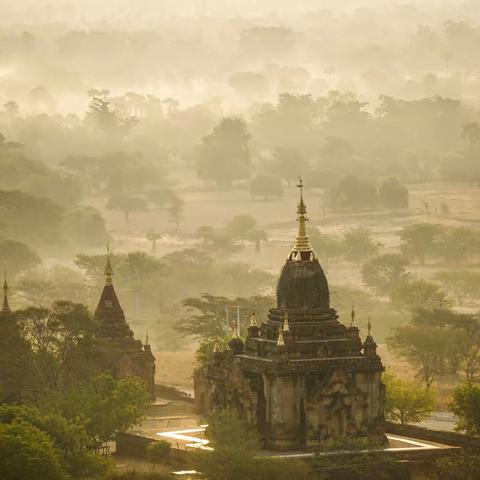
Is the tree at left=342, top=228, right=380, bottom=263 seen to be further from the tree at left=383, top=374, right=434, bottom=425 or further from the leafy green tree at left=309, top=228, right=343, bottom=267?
the tree at left=383, top=374, right=434, bottom=425

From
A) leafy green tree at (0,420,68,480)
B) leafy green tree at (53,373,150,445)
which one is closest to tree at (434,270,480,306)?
leafy green tree at (53,373,150,445)

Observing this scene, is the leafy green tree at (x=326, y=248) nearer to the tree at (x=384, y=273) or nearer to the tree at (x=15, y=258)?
the tree at (x=384, y=273)

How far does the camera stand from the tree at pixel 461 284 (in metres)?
147

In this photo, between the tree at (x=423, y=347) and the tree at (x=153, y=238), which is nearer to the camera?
the tree at (x=423, y=347)

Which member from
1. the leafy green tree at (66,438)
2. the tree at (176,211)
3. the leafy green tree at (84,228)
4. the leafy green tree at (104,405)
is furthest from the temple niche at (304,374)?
the tree at (176,211)

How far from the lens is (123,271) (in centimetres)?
14638

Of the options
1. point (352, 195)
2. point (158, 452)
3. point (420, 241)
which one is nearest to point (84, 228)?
point (420, 241)

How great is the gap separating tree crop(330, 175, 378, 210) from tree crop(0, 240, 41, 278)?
4734 centimetres

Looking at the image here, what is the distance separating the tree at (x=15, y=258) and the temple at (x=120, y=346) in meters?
55.9

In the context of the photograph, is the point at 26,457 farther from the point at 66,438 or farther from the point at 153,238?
the point at 153,238

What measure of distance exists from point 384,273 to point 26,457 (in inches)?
3492

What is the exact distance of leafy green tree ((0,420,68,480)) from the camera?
62.6m

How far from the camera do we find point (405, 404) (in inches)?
3278

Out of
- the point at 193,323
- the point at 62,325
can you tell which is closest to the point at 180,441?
the point at 62,325
